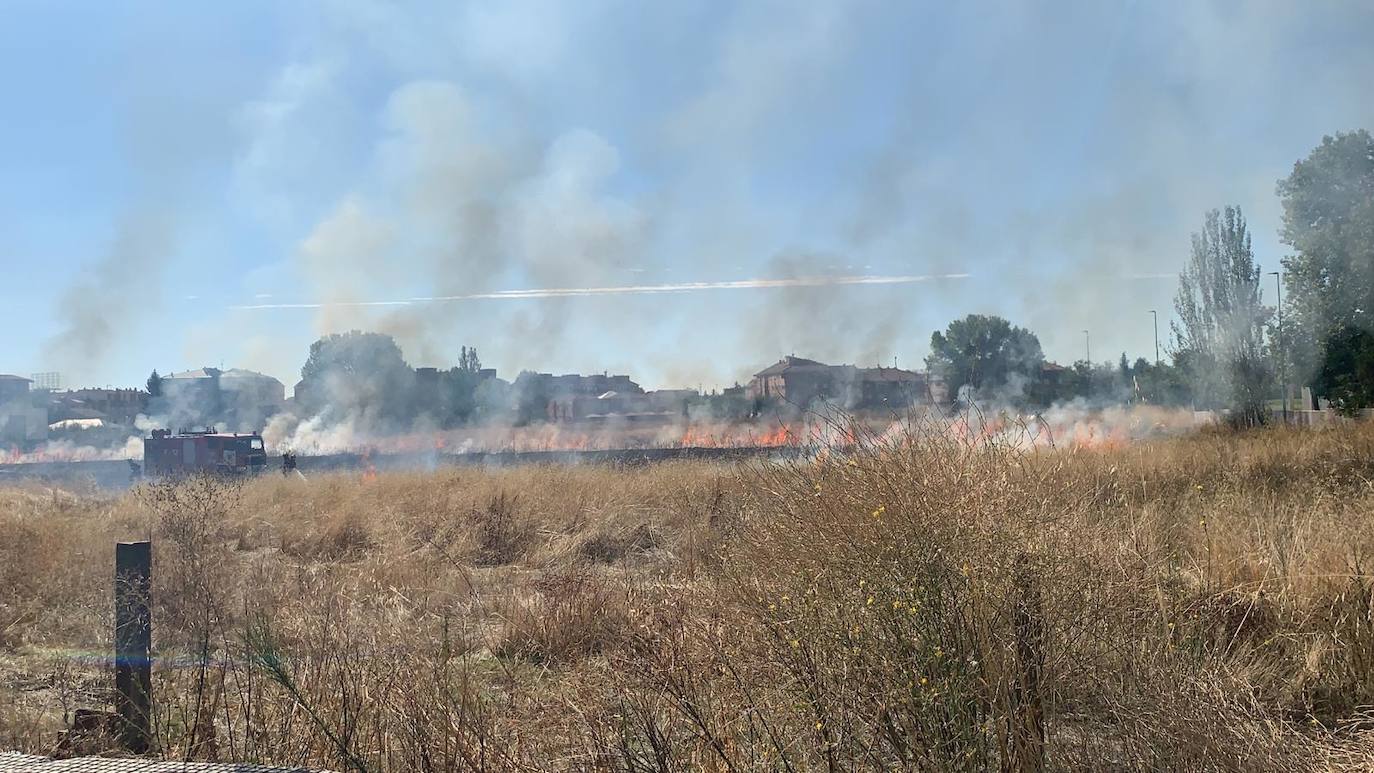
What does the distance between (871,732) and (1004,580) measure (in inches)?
34.3

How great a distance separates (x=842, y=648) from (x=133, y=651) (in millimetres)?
3954

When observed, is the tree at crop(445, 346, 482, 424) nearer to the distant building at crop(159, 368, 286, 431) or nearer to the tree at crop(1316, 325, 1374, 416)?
the distant building at crop(159, 368, 286, 431)

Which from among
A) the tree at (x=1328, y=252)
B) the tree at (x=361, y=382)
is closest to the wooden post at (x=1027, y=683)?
the tree at (x=1328, y=252)

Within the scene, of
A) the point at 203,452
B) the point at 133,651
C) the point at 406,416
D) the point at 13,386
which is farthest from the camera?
the point at 13,386

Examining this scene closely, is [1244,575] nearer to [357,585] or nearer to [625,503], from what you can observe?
[357,585]

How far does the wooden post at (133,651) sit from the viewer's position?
484cm

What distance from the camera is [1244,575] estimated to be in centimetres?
654

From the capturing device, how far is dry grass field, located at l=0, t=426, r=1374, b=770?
3.73 metres

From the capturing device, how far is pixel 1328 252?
26375mm

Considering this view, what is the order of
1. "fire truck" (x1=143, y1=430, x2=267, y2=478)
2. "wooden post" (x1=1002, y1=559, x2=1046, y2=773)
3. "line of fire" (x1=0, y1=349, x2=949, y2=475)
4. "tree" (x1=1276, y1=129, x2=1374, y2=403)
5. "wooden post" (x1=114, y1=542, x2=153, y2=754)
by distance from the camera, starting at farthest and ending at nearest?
"line of fire" (x1=0, y1=349, x2=949, y2=475), "fire truck" (x1=143, y1=430, x2=267, y2=478), "tree" (x1=1276, y1=129, x2=1374, y2=403), "wooden post" (x1=114, y1=542, x2=153, y2=754), "wooden post" (x1=1002, y1=559, x2=1046, y2=773)

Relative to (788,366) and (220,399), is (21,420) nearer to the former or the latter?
(220,399)

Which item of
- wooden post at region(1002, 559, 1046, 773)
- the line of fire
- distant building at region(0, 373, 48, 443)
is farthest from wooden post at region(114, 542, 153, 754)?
distant building at region(0, 373, 48, 443)

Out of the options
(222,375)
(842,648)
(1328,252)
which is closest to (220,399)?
(222,375)

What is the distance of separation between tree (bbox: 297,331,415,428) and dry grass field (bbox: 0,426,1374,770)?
37.8 m
